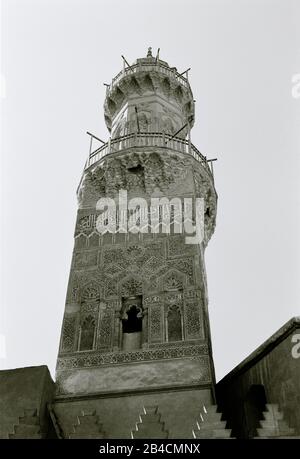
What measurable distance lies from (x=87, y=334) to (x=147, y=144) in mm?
4616

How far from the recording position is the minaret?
7473 mm

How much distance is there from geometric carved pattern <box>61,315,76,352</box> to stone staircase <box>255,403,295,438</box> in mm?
3514

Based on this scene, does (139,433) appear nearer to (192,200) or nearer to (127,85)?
(192,200)

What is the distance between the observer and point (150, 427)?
6559 mm

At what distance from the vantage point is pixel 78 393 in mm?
7805

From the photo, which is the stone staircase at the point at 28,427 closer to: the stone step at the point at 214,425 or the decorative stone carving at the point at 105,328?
the decorative stone carving at the point at 105,328

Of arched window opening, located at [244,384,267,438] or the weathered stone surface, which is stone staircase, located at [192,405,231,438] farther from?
the weathered stone surface

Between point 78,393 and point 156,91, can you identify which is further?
point 156,91

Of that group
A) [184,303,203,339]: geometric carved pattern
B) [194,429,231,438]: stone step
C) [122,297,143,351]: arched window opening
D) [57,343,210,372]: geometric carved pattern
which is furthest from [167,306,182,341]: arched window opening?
[194,429,231,438]: stone step

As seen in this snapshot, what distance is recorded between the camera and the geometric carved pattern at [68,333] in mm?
8500

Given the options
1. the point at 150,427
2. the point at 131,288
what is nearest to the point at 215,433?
the point at 150,427

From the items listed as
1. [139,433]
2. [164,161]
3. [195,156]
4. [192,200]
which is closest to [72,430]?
[139,433]

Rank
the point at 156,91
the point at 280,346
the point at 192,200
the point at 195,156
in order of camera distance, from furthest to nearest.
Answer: the point at 156,91, the point at 195,156, the point at 192,200, the point at 280,346
